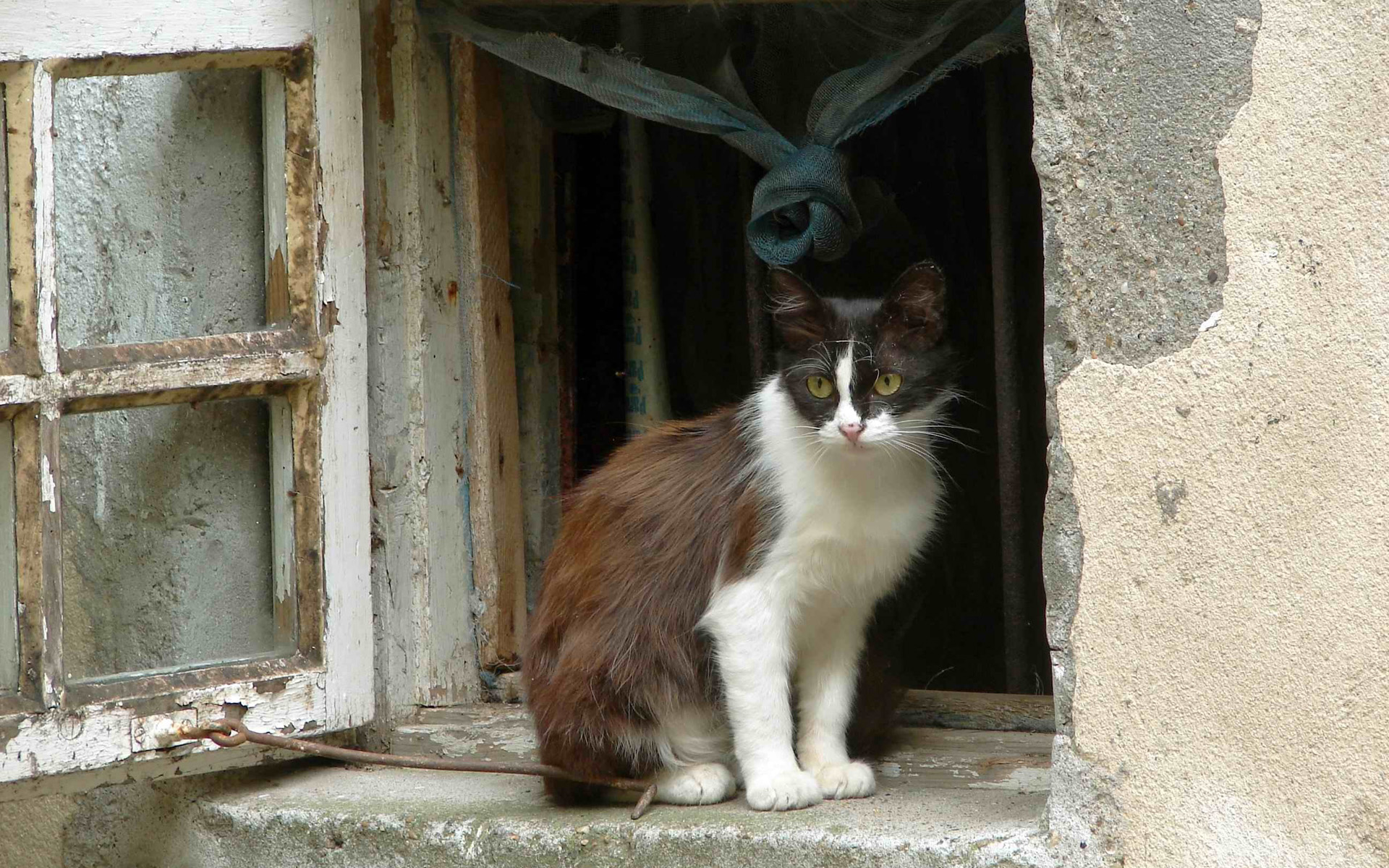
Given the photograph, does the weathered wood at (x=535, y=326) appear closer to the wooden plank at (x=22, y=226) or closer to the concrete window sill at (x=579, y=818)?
the concrete window sill at (x=579, y=818)

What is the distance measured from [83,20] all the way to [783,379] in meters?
1.14

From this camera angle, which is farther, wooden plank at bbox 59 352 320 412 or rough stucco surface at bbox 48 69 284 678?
rough stucco surface at bbox 48 69 284 678

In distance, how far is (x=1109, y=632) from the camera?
5.47ft

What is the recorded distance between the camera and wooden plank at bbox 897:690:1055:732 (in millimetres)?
2434

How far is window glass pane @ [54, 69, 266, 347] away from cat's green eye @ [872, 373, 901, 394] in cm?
102

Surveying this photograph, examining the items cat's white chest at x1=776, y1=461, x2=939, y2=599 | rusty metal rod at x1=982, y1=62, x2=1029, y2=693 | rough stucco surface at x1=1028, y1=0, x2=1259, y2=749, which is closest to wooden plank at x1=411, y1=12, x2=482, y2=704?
cat's white chest at x1=776, y1=461, x2=939, y2=599

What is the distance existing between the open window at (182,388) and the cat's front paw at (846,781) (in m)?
0.78

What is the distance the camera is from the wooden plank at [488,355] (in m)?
2.50

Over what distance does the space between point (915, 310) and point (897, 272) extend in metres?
0.98

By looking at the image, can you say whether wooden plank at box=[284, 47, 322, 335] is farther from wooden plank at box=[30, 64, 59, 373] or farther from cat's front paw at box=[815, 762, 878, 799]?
cat's front paw at box=[815, 762, 878, 799]

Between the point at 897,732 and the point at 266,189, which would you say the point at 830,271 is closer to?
the point at 897,732

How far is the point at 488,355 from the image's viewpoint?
101 inches

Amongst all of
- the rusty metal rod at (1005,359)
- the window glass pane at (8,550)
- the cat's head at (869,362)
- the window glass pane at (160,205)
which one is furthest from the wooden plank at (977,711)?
the window glass pane at (8,550)

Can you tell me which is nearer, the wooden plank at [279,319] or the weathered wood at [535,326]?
the wooden plank at [279,319]
